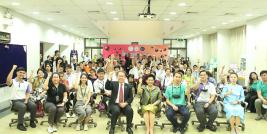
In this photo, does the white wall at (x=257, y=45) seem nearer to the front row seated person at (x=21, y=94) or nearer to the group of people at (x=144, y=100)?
Answer: the group of people at (x=144, y=100)

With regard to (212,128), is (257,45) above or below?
above

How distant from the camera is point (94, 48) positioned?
968 inches

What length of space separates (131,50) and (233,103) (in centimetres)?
1334

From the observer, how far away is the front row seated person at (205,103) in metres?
6.01

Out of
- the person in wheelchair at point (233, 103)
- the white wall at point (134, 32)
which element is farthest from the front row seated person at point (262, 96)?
the white wall at point (134, 32)

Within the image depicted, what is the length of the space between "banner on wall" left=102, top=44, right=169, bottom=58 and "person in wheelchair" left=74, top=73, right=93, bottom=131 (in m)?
12.1

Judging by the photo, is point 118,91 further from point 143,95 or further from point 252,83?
point 252,83

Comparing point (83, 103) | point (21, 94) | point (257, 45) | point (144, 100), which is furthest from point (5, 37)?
point (257, 45)

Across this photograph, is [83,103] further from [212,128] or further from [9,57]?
[9,57]

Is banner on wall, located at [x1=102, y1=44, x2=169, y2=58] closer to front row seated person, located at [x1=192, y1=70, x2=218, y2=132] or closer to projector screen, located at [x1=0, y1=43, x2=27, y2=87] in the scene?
projector screen, located at [x1=0, y1=43, x2=27, y2=87]

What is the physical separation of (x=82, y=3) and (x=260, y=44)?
6.57m

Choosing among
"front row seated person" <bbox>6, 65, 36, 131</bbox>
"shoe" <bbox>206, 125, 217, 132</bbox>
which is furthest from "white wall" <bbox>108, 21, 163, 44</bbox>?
"shoe" <bbox>206, 125, 217, 132</bbox>

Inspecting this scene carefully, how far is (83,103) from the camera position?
20.4 feet

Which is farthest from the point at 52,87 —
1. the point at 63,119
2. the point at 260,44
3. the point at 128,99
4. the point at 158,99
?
the point at 260,44
